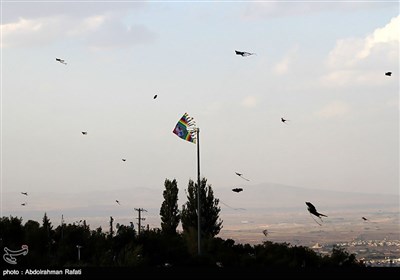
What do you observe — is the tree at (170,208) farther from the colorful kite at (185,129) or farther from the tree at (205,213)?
the colorful kite at (185,129)

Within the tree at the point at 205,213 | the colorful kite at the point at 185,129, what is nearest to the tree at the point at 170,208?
the tree at the point at 205,213

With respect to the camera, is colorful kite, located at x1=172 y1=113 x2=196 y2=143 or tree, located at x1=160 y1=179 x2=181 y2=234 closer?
colorful kite, located at x1=172 y1=113 x2=196 y2=143

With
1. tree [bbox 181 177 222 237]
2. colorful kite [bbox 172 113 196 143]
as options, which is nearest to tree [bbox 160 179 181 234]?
tree [bbox 181 177 222 237]

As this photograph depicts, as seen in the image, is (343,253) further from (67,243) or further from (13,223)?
(13,223)

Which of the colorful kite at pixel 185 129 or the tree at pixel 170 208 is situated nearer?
the colorful kite at pixel 185 129

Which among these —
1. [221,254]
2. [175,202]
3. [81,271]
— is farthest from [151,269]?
[175,202]

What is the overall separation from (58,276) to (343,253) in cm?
5324

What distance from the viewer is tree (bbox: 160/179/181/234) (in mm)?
105750

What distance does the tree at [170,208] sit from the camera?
10575 centimetres

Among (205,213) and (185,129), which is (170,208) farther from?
(185,129)

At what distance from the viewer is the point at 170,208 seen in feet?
357

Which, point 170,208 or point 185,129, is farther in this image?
point 170,208

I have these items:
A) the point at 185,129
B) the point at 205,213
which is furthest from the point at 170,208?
the point at 185,129

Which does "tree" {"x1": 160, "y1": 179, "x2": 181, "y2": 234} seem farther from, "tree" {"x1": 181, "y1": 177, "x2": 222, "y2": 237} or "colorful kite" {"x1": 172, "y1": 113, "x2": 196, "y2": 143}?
"colorful kite" {"x1": 172, "y1": 113, "x2": 196, "y2": 143}
